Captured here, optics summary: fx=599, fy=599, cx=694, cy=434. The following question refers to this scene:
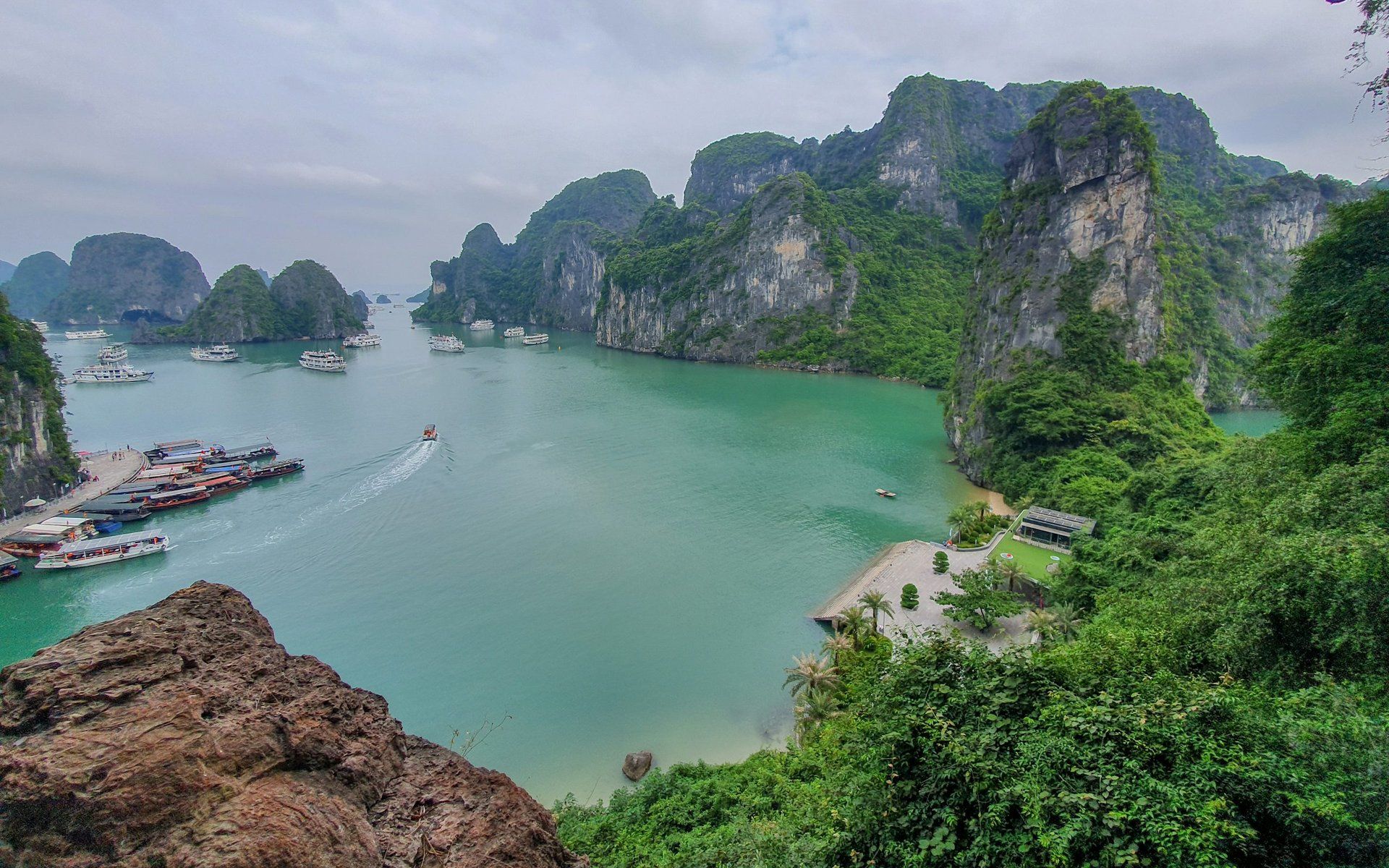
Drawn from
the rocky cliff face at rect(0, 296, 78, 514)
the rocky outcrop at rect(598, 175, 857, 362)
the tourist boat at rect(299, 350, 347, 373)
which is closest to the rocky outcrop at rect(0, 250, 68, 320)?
the tourist boat at rect(299, 350, 347, 373)

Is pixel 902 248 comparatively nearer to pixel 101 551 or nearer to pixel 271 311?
pixel 101 551

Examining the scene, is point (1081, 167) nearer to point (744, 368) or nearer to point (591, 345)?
point (744, 368)

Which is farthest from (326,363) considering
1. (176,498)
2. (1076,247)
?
(1076,247)

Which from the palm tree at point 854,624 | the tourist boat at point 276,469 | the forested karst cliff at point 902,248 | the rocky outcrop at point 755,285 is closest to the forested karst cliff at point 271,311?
the forested karst cliff at point 902,248

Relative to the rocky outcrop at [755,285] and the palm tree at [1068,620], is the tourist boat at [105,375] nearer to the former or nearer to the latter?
the rocky outcrop at [755,285]

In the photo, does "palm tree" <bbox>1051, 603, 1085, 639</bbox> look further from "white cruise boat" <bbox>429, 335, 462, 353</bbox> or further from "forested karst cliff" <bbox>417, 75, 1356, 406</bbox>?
"white cruise boat" <bbox>429, 335, 462, 353</bbox>

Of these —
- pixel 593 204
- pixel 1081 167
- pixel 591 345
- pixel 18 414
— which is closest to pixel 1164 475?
pixel 1081 167

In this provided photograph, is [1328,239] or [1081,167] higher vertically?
[1081,167]
